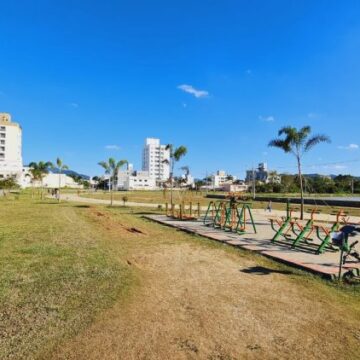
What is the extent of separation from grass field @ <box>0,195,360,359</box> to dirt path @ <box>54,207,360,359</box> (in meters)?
0.01

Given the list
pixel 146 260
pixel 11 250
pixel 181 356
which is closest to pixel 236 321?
pixel 181 356

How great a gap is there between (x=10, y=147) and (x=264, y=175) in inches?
4604

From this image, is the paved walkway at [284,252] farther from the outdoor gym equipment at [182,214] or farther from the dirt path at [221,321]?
the outdoor gym equipment at [182,214]

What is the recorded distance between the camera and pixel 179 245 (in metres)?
9.83

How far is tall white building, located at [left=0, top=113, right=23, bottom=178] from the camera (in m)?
95.1

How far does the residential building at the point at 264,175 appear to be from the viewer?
359 ft

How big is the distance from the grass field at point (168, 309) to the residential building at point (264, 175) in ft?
299

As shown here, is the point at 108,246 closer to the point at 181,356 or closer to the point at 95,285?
the point at 95,285

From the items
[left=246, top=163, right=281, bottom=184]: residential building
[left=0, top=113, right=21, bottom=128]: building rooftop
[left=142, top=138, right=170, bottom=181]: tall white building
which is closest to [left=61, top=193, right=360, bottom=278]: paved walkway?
[left=246, top=163, right=281, bottom=184]: residential building

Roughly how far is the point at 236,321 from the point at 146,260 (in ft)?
12.9

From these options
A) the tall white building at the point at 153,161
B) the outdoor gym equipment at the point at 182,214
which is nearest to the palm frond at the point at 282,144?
the outdoor gym equipment at the point at 182,214

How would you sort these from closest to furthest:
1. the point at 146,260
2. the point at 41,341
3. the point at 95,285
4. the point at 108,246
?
1. the point at 41,341
2. the point at 95,285
3. the point at 146,260
4. the point at 108,246

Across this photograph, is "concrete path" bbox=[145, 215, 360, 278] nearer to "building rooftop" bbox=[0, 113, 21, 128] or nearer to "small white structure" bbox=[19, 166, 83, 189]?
"small white structure" bbox=[19, 166, 83, 189]

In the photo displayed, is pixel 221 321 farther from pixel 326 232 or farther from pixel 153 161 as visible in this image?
pixel 153 161
